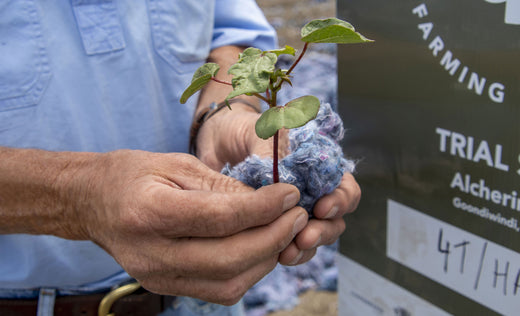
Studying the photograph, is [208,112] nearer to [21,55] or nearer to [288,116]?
[21,55]

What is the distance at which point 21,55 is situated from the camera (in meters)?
0.94

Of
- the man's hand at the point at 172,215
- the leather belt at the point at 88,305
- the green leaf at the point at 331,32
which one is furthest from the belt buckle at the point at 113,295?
the green leaf at the point at 331,32

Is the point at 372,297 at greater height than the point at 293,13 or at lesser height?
lesser

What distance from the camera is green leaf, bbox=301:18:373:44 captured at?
22.9 inches

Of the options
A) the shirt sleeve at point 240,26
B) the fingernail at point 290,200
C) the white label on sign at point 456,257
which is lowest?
the white label on sign at point 456,257

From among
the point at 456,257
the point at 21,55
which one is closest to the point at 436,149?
the point at 456,257

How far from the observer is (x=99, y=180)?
79cm

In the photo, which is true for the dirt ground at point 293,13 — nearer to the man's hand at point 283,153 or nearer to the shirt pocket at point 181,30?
the shirt pocket at point 181,30

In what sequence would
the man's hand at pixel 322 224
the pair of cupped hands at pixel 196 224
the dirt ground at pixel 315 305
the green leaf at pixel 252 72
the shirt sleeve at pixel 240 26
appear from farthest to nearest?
1. the dirt ground at pixel 315 305
2. the shirt sleeve at pixel 240 26
3. the man's hand at pixel 322 224
4. the pair of cupped hands at pixel 196 224
5. the green leaf at pixel 252 72

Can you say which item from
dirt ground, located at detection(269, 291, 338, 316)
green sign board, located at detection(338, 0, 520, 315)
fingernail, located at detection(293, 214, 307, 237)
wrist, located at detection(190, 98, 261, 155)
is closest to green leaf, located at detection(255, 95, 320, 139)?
fingernail, located at detection(293, 214, 307, 237)

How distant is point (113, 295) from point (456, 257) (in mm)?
741

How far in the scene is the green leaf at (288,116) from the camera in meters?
0.58

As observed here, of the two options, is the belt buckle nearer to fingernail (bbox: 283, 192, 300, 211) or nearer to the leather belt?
the leather belt

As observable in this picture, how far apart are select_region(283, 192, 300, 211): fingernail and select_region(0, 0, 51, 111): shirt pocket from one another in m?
0.56
